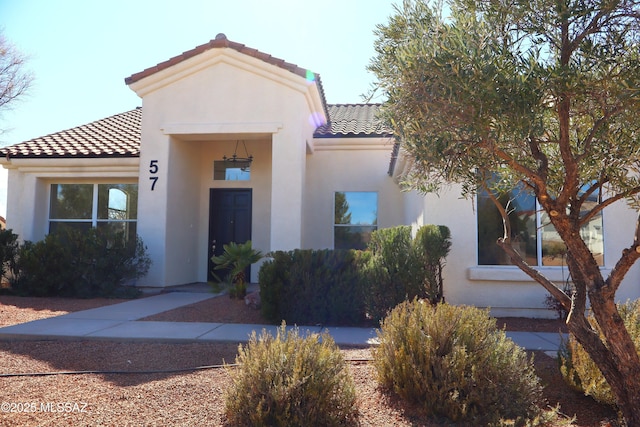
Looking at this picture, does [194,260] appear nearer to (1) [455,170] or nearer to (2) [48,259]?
(2) [48,259]

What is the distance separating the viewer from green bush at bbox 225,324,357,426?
3258mm

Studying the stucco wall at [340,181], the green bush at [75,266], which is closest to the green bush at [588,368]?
the stucco wall at [340,181]

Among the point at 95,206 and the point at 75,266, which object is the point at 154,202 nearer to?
the point at 75,266

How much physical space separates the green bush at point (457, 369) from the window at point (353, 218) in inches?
312

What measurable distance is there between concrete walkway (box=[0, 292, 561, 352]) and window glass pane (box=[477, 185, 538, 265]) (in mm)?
1771

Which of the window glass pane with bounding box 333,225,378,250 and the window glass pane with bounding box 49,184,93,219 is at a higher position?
the window glass pane with bounding box 49,184,93,219

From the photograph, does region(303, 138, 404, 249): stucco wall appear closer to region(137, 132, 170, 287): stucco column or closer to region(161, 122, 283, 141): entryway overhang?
region(161, 122, 283, 141): entryway overhang

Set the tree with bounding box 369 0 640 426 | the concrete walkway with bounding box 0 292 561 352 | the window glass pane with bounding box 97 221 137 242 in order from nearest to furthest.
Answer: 1. the tree with bounding box 369 0 640 426
2. the concrete walkway with bounding box 0 292 561 352
3. the window glass pane with bounding box 97 221 137 242

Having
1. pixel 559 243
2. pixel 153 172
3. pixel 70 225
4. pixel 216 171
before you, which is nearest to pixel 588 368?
pixel 559 243

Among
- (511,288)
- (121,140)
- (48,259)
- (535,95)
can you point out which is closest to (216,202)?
(121,140)

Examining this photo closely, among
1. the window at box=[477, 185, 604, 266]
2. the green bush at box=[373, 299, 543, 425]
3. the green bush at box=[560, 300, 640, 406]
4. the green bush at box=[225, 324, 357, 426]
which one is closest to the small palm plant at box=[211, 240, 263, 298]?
the window at box=[477, 185, 604, 266]

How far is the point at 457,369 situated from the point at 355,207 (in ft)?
28.5

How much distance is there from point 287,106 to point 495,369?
821 cm

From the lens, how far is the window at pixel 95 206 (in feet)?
39.1
